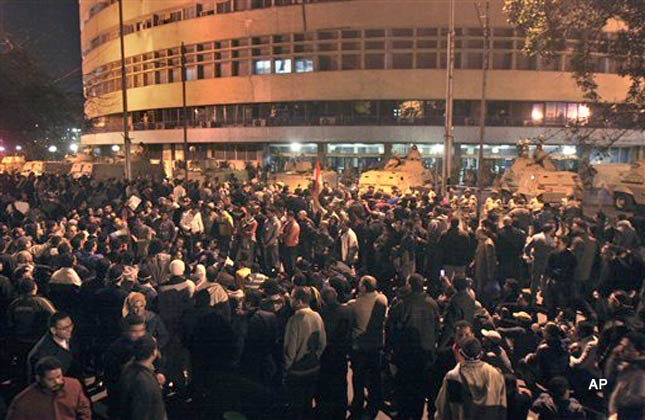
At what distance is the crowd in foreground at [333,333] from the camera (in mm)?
4848

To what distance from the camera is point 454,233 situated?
33.8 feet

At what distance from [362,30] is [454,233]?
35800 millimetres

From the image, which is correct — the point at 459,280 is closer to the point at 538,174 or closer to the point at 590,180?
the point at 538,174

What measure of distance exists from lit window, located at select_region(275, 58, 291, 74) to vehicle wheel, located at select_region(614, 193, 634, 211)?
28571 millimetres

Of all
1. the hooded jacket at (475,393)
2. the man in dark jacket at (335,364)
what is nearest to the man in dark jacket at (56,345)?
the man in dark jacket at (335,364)

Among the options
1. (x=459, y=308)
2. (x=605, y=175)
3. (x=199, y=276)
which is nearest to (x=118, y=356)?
(x=199, y=276)

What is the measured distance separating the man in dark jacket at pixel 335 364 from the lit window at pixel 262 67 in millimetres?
42260

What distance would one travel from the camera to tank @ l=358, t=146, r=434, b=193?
987 inches

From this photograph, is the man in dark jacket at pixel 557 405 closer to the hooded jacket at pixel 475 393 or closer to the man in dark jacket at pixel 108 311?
the hooded jacket at pixel 475 393

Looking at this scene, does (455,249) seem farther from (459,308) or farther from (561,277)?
(459,308)

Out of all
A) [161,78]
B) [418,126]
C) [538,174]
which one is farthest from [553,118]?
[161,78]

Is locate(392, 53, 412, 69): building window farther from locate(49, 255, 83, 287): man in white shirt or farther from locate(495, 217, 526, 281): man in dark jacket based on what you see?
locate(49, 255, 83, 287): man in white shirt

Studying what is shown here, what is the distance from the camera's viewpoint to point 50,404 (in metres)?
4.45

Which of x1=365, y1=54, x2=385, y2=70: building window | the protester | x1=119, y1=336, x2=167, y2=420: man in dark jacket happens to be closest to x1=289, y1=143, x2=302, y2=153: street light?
x1=365, y1=54, x2=385, y2=70: building window
